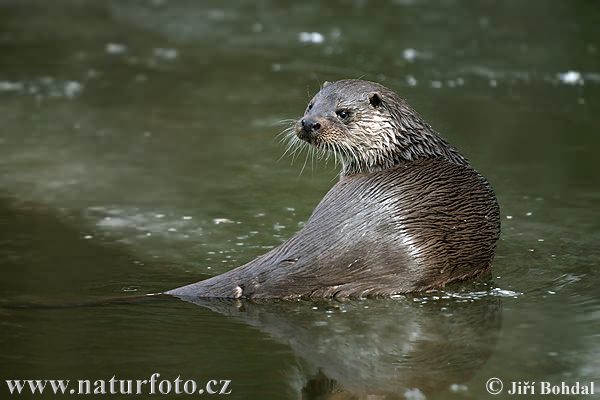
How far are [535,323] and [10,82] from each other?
5235 mm

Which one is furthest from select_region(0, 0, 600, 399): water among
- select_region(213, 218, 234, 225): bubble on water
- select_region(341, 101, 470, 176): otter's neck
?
select_region(341, 101, 470, 176): otter's neck

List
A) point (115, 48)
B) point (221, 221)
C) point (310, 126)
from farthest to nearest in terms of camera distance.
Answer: point (115, 48) → point (221, 221) → point (310, 126)

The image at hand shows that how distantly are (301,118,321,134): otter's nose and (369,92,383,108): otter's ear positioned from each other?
0.25 meters

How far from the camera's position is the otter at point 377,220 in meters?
4.21

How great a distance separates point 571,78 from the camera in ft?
25.5

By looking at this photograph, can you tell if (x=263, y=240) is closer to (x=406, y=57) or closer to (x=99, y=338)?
(x=99, y=338)

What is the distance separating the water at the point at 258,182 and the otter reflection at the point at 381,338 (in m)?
0.01

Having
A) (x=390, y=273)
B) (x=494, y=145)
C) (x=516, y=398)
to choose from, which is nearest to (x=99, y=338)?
(x=390, y=273)

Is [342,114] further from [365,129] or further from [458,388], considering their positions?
[458,388]

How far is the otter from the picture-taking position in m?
4.21

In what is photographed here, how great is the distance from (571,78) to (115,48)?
12.1ft

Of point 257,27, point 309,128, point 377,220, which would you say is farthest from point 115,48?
point 377,220

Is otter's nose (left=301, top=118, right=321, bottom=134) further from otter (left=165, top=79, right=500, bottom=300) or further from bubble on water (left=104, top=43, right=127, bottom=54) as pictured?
bubble on water (left=104, top=43, right=127, bottom=54)

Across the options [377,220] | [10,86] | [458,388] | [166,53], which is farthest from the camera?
[166,53]
